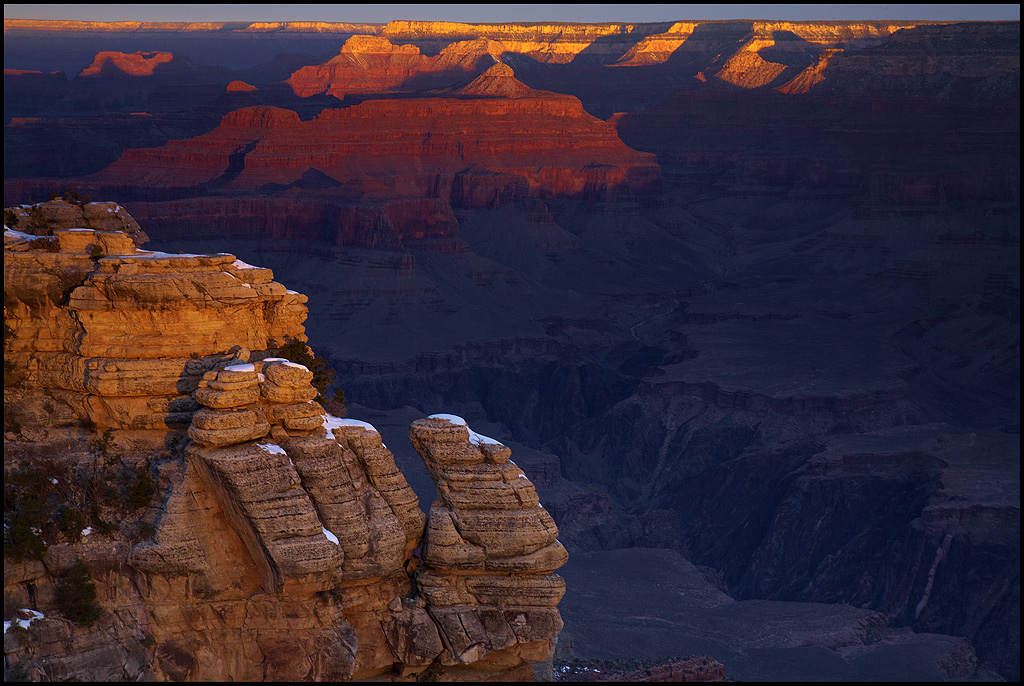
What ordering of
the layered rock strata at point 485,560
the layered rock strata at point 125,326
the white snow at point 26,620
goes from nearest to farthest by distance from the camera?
the white snow at point 26,620 < the layered rock strata at point 485,560 < the layered rock strata at point 125,326

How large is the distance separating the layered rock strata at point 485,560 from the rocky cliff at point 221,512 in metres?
0.04

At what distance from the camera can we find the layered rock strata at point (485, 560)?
2552cm

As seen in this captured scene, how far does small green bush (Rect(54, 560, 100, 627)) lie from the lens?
77.9ft

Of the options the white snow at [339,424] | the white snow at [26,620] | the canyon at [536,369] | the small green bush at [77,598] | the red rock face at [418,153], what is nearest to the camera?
the white snow at [26,620]

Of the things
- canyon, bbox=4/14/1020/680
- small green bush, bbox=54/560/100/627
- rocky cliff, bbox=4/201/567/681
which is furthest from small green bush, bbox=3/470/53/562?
small green bush, bbox=54/560/100/627

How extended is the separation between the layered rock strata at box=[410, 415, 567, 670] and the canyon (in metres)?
0.07

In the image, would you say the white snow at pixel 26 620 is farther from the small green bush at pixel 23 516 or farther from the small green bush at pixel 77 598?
the small green bush at pixel 23 516

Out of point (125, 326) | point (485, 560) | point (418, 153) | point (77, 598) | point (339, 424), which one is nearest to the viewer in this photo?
point (77, 598)

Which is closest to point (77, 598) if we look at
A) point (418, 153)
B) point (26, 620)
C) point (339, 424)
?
point (26, 620)

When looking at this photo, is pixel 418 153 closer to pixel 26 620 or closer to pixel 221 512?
pixel 221 512

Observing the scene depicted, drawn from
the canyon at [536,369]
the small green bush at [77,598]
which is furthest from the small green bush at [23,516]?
the small green bush at [77,598]

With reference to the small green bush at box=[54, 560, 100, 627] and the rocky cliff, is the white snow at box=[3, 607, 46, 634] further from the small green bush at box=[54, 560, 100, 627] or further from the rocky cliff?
the small green bush at box=[54, 560, 100, 627]

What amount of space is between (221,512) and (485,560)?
563cm

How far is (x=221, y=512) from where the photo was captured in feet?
81.1
